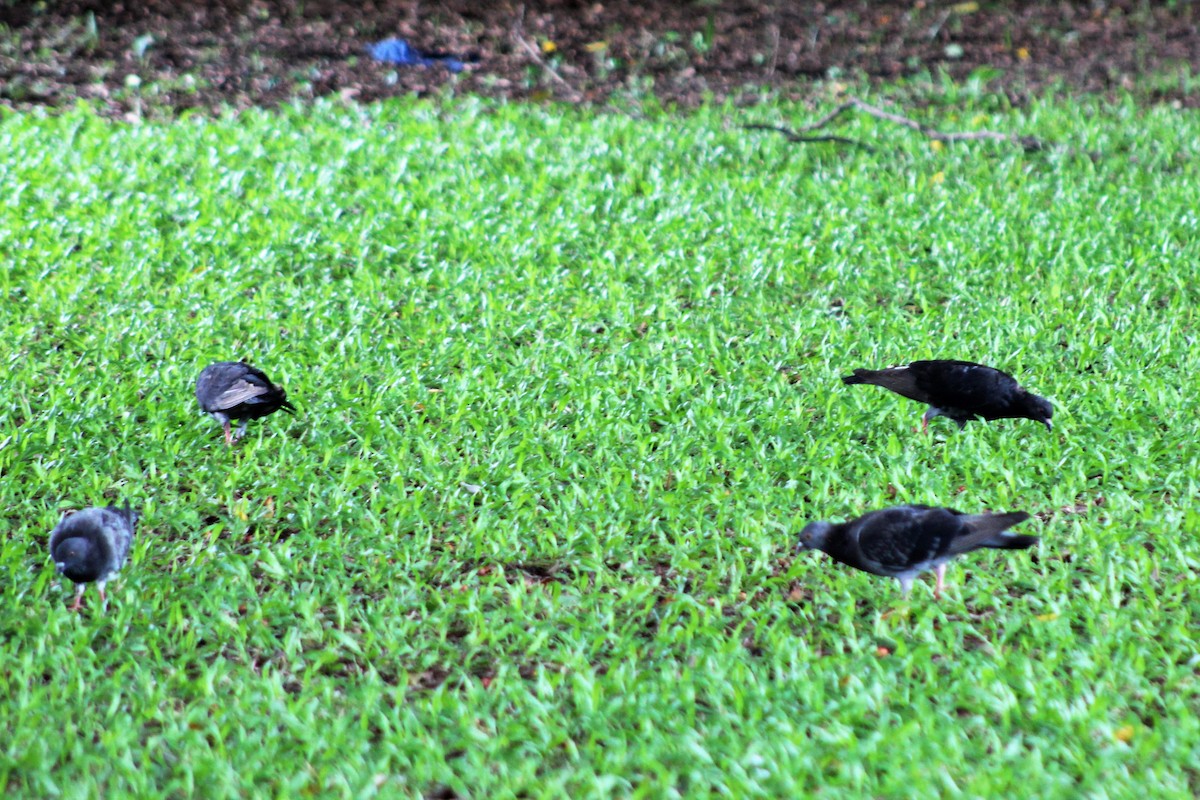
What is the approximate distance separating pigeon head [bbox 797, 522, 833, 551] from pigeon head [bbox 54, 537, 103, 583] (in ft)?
8.02

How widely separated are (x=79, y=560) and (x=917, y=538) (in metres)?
2.83

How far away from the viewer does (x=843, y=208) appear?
7.31m

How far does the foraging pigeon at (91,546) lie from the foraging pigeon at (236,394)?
32.7 inches

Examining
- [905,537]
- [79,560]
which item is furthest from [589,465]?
[79,560]

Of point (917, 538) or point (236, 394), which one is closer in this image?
point (917, 538)

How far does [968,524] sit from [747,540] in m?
0.85

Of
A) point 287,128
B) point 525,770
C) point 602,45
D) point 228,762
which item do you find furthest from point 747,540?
point 602,45

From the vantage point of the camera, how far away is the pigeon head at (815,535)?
3.91 metres

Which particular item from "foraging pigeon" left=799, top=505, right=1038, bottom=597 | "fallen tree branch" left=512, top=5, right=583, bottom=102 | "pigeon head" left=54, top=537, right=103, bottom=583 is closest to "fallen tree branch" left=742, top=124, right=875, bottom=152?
"fallen tree branch" left=512, top=5, right=583, bottom=102

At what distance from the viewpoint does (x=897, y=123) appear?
896 centimetres

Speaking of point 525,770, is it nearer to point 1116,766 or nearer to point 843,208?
point 1116,766

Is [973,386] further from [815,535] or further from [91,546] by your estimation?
[91,546]

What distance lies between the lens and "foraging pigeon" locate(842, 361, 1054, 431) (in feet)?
15.3

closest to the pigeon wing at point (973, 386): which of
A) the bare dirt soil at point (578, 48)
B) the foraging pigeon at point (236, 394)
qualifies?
the foraging pigeon at point (236, 394)
